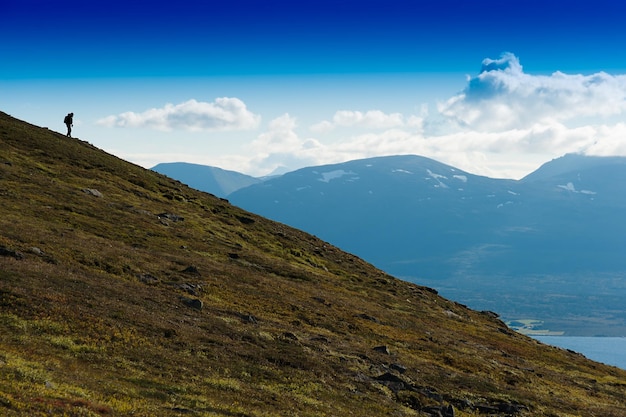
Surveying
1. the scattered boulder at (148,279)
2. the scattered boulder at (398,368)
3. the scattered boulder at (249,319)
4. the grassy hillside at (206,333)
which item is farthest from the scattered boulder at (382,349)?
the scattered boulder at (148,279)

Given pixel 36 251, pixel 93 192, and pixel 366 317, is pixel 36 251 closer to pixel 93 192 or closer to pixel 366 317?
pixel 366 317

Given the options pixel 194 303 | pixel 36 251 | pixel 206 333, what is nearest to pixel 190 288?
pixel 194 303

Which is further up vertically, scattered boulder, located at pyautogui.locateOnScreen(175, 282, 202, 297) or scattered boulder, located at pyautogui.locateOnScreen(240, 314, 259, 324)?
scattered boulder, located at pyautogui.locateOnScreen(175, 282, 202, 297)

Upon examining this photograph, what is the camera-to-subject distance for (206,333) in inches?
1662

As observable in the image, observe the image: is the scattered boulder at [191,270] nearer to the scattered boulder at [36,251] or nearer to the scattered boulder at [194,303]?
the scattered boulder at [194,303]

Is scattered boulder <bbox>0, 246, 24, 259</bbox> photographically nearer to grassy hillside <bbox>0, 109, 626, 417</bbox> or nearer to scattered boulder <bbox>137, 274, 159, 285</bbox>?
grassy hillside <bbox>0, 109, 626, 417</bbox>

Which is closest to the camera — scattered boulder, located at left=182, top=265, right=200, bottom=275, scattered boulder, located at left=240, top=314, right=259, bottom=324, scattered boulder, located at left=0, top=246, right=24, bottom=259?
scattered boulder, located at left=0, top=246, right=24, bottom=259

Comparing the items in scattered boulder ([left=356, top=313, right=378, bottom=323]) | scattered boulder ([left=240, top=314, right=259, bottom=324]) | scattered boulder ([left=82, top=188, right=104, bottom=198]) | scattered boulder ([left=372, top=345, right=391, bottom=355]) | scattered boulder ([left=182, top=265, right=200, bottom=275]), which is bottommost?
scattered boulder ([left=372, top=345, right=391, bottom=355])

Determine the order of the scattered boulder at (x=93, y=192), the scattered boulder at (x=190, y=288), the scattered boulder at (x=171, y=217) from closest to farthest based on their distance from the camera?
the scattered boulder at (x=190, y=288) → the scattered boulder at (x=93, y=192) → the scattered boulder at (x=171, y=217)

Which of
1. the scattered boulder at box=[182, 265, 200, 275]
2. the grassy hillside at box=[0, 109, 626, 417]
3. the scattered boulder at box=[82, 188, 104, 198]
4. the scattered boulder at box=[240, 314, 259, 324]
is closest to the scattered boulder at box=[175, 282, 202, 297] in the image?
the grassy hillside at box=[0, 109, 626, 417]

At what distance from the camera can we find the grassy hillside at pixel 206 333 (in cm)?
2933

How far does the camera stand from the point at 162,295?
50.2 m

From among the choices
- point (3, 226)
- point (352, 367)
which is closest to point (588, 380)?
point (352, 367)

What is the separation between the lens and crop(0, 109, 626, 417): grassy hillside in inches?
1155
